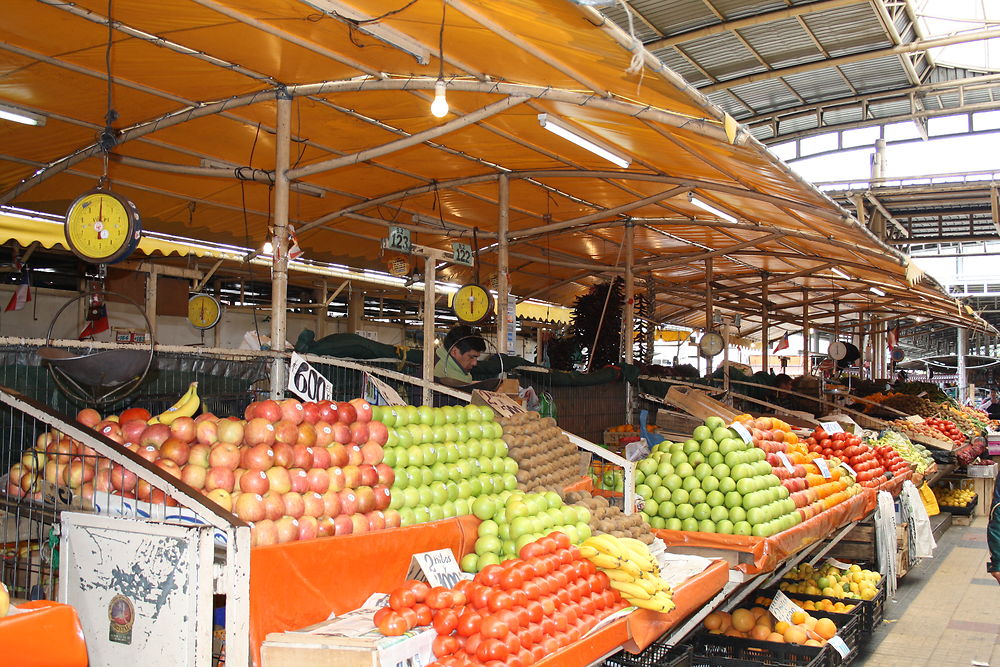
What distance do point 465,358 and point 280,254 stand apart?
229 cm

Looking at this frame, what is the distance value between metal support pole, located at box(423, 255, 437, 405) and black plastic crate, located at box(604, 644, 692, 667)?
6.98 ft

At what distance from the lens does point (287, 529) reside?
3.33 metres

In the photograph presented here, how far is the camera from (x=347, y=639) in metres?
3.03

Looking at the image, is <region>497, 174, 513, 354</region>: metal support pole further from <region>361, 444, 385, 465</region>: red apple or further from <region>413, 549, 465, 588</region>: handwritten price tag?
<region>413, 549, 465, 588</region>: handwritten price tag

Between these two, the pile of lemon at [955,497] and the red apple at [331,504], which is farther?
the pile of lemon at [955,497]

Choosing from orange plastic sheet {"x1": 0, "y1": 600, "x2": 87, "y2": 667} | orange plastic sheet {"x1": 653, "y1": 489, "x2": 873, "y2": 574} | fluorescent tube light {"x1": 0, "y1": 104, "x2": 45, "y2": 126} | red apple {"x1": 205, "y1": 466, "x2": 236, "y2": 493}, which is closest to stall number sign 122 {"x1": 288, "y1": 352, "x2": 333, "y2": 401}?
red apple {"x1": 205, "y1": 466, "x2": 236, "y2": 493}

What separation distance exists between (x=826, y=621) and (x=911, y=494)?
13.4 feet

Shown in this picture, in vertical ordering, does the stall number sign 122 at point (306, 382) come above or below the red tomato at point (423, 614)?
above

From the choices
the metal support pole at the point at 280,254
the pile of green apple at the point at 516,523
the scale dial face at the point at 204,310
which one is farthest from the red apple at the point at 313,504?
the scale dial face at the point at 204,310

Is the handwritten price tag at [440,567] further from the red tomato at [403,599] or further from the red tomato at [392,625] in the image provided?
the red tomato at [392,625]

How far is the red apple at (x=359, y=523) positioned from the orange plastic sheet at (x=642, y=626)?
1.00 metres

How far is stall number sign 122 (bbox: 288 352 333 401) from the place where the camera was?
5117 millimetres

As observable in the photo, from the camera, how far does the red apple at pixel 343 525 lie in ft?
11.8

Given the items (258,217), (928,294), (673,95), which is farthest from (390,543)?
(928,294)
